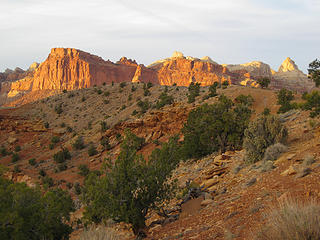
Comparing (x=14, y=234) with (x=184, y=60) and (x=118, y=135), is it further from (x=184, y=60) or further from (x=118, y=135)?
(x=184, y=60)

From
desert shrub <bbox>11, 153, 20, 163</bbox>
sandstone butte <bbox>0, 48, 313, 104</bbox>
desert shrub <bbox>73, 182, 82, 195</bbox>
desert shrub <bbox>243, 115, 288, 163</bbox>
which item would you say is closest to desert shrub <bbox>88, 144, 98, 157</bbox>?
desert shrub <bbox>73, 182, 82, 195</bbox>

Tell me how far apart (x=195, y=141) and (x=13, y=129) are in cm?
4016

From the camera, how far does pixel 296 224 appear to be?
3689mm

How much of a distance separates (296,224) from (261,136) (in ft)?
27.7

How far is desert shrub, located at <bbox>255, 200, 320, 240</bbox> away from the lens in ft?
11.9

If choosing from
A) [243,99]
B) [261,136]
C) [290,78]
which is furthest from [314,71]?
[290,78]

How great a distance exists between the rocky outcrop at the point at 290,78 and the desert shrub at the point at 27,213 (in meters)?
100

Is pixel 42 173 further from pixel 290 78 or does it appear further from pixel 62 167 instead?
pixel 290 78

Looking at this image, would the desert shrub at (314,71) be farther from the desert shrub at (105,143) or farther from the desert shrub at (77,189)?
the desert shrub at (105,143)

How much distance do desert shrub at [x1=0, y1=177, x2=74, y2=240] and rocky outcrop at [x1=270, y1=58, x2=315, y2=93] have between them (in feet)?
329

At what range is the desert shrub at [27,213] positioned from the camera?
636 centimetres

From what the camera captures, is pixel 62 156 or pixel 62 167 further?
pixel 62 156

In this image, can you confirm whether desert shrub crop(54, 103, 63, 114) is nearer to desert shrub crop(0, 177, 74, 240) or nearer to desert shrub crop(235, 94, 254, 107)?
desert shrub crop(235, 94, 254, 107)

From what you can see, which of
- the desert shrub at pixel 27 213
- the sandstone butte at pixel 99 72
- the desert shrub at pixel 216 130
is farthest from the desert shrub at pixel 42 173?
the sandstone butte at pixel 99 72
